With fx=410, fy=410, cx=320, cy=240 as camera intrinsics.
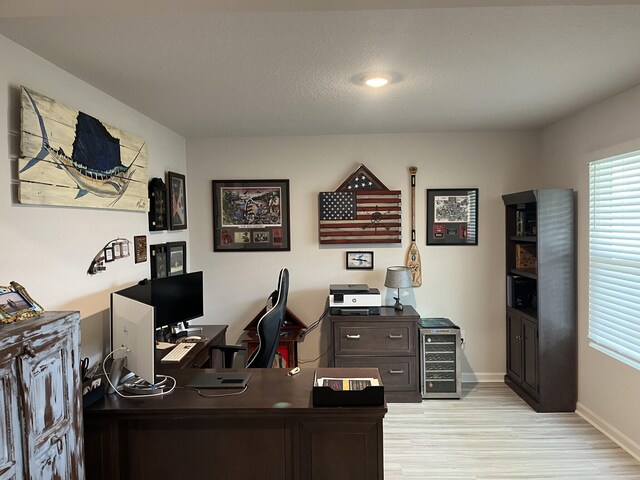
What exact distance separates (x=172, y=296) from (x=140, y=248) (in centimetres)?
45

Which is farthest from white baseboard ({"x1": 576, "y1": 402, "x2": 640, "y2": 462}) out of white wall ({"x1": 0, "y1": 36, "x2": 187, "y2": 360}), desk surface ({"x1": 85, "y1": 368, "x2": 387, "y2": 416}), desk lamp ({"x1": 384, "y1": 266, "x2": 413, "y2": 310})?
white wall ({"x1": 0, "y1": 36, "x2": 187, "y2": 360})

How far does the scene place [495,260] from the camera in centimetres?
426

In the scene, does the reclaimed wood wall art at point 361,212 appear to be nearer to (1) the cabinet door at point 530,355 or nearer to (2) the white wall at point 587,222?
(1) the cabinet door at point 530,355

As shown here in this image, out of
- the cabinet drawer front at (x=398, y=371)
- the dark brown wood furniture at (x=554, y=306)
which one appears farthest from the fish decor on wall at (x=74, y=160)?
the dark brown wood furniture at (x=554, y=306)

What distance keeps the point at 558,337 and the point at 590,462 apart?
1.00 metres

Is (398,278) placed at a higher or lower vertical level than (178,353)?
higher

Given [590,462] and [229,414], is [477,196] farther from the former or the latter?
[229,414]

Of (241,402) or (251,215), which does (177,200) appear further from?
(241,402)

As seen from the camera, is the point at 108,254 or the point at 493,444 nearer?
the point at 108,254

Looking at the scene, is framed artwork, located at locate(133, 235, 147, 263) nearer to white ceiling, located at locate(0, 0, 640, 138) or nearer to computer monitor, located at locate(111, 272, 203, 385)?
computer monitor, located at locate(111, 272, 203, 385)

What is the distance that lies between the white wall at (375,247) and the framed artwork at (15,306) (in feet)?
8.70

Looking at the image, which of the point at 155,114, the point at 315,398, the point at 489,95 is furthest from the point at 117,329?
the point at 489,95

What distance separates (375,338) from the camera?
12.6 ft

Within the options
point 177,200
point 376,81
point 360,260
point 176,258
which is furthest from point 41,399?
point 360,260
